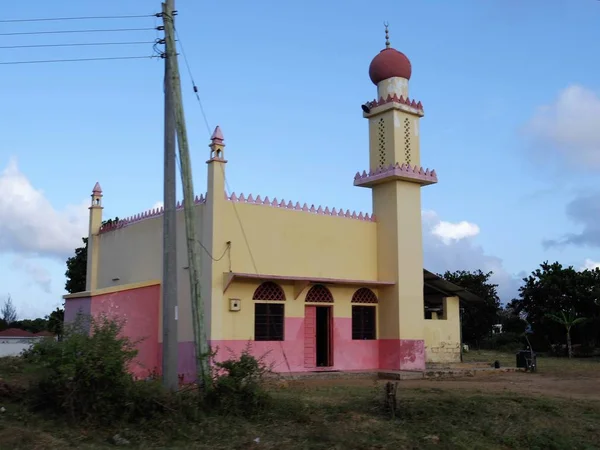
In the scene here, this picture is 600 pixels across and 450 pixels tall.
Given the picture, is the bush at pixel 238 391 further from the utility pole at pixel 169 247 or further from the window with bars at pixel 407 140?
the window with bars at pixel 407 140

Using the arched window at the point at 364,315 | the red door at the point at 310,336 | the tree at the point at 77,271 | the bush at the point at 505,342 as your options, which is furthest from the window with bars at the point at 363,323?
the bush at the point at 505,342

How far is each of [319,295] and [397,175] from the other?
420 cm

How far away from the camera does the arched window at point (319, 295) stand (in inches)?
717

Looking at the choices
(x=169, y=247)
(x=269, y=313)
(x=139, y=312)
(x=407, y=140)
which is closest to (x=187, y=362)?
(x=139, y=312)

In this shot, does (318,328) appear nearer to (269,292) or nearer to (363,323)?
(363,323)

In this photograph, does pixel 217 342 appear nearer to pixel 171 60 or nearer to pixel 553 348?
pixel 171 60

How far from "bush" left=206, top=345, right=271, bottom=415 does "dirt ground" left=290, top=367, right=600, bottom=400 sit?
564 cm

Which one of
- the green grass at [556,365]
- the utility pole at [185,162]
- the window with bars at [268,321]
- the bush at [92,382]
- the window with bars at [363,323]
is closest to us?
the bush at [92,382]

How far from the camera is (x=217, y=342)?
15.9 meters

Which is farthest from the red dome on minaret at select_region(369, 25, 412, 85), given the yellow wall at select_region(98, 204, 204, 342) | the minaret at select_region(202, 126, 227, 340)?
the yellow wall at select_region(98, 204, 204, 342)

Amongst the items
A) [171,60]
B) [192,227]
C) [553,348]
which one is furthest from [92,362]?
[553,348]

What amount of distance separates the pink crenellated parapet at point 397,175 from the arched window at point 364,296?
3.28 m

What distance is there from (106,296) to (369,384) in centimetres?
697

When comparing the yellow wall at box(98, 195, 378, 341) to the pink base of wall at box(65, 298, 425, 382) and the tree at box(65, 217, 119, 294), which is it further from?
the tree at box(65, 217, 119, 294)
